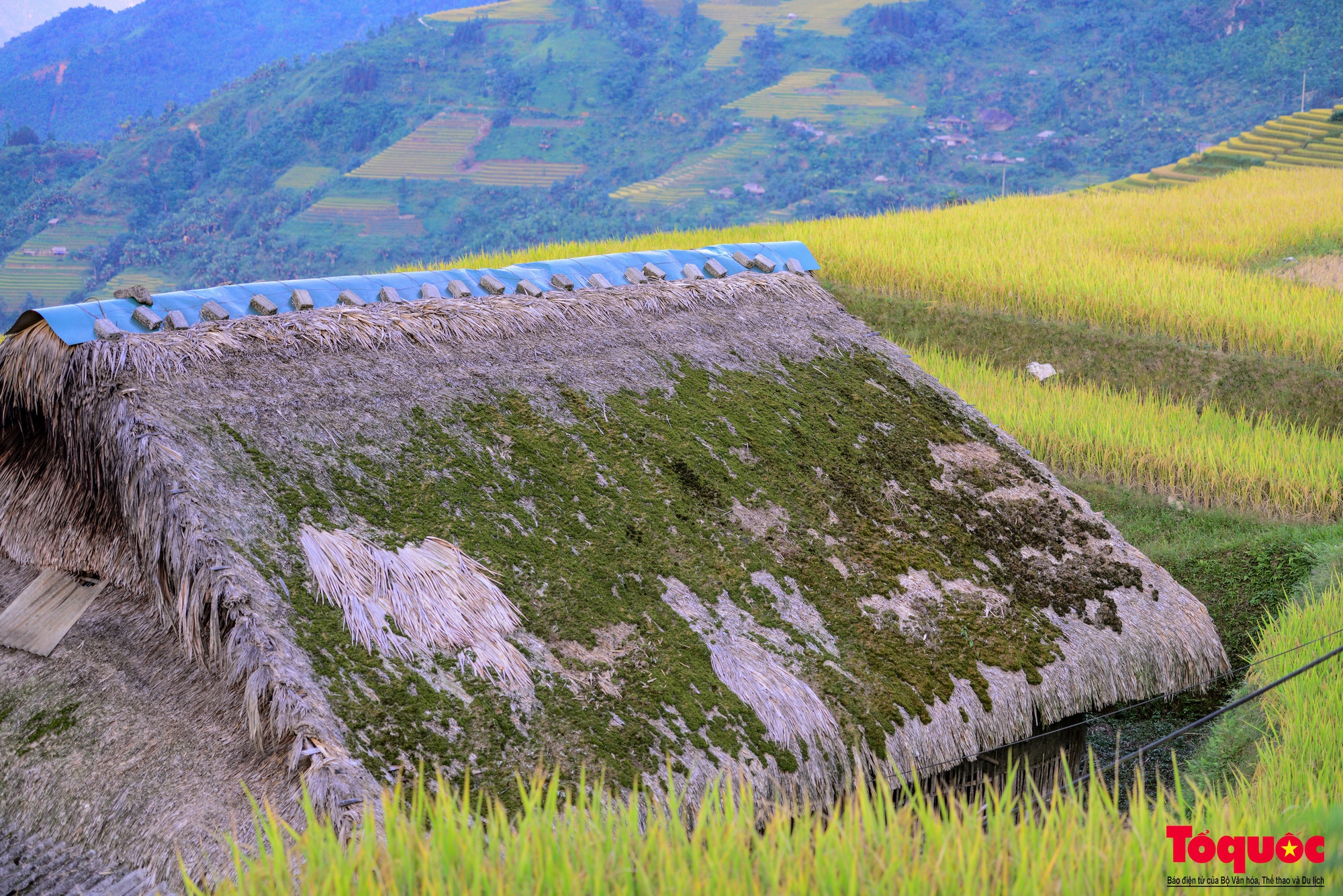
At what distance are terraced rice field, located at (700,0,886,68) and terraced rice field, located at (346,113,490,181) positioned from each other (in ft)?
60.5

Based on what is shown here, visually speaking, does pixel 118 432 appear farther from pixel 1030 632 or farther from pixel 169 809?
pixel 1030 632

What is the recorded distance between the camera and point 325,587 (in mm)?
2631

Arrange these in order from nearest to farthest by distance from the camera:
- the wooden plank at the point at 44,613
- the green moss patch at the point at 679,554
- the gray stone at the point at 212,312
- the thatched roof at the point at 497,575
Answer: the thatched roof at the point at 497,575, the green moss patch at the point at 679,554, the wooden plank at the point at 44,613, the gray stone at the point at 212,312

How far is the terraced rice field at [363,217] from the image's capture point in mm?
53406

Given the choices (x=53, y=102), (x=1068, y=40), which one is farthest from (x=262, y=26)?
(x=1068, y=40)

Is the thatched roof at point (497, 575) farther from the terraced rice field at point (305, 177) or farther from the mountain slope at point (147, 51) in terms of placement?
the mountain slope at point (147, 51)

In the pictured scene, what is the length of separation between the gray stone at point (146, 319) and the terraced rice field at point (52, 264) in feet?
144

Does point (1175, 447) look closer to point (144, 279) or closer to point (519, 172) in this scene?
point (144, 279)

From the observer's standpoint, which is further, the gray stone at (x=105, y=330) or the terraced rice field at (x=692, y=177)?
the terraced rice field at (x=692, y=177)

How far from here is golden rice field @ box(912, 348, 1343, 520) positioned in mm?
6746

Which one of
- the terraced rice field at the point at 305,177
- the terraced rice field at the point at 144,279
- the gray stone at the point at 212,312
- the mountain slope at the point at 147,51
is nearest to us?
the gray stone at the point at 212,312

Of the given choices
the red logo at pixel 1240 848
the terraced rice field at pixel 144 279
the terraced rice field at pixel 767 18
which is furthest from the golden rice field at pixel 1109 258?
the terraced rice field at pixel 767 18

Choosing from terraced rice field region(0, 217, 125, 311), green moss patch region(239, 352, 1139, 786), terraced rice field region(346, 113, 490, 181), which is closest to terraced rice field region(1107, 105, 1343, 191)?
green moss patch region(239, 352, 1139, 786)

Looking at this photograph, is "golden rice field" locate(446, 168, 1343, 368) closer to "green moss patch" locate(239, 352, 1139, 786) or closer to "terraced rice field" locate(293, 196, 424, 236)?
"green moss patch" locate(239, 352, 1139, 786)
